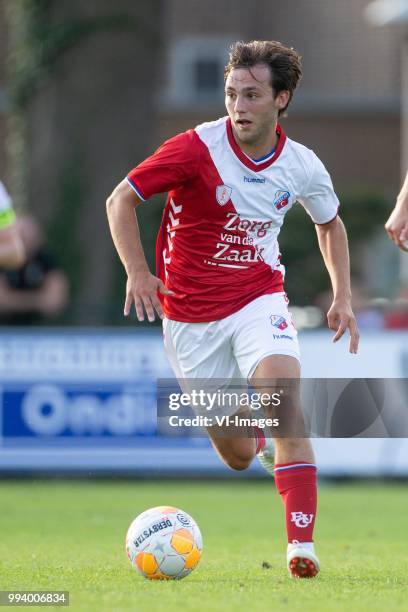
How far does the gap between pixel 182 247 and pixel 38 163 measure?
11198mm

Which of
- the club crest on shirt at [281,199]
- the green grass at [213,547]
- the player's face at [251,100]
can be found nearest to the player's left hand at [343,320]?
the club crest on shirt at [281,199]

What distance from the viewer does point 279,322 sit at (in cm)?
731

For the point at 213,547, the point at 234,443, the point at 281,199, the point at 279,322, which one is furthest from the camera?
the point at 213,547

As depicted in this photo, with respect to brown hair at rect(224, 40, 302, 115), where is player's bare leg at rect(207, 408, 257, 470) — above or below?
below

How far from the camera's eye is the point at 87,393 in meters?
14.2

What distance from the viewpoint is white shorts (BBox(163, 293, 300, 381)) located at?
23.7 ft

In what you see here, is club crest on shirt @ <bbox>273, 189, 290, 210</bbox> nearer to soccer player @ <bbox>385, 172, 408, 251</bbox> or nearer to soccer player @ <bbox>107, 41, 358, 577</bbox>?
soccer player @ <bbox>107, 41, 358, 577</bbox>

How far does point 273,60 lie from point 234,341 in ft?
4.76

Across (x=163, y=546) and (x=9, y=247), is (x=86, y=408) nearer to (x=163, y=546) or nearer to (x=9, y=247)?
(x=163, y=546)

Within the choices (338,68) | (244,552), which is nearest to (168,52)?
(338,68)

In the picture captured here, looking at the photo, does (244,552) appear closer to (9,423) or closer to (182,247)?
(182,247)

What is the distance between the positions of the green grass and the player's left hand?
3.91 feet

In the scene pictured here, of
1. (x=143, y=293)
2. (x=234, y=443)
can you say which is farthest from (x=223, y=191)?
(x=234, y=443)

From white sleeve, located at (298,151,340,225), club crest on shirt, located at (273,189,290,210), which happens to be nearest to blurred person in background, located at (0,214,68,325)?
white sleeve, located at (298,151,340,225)
